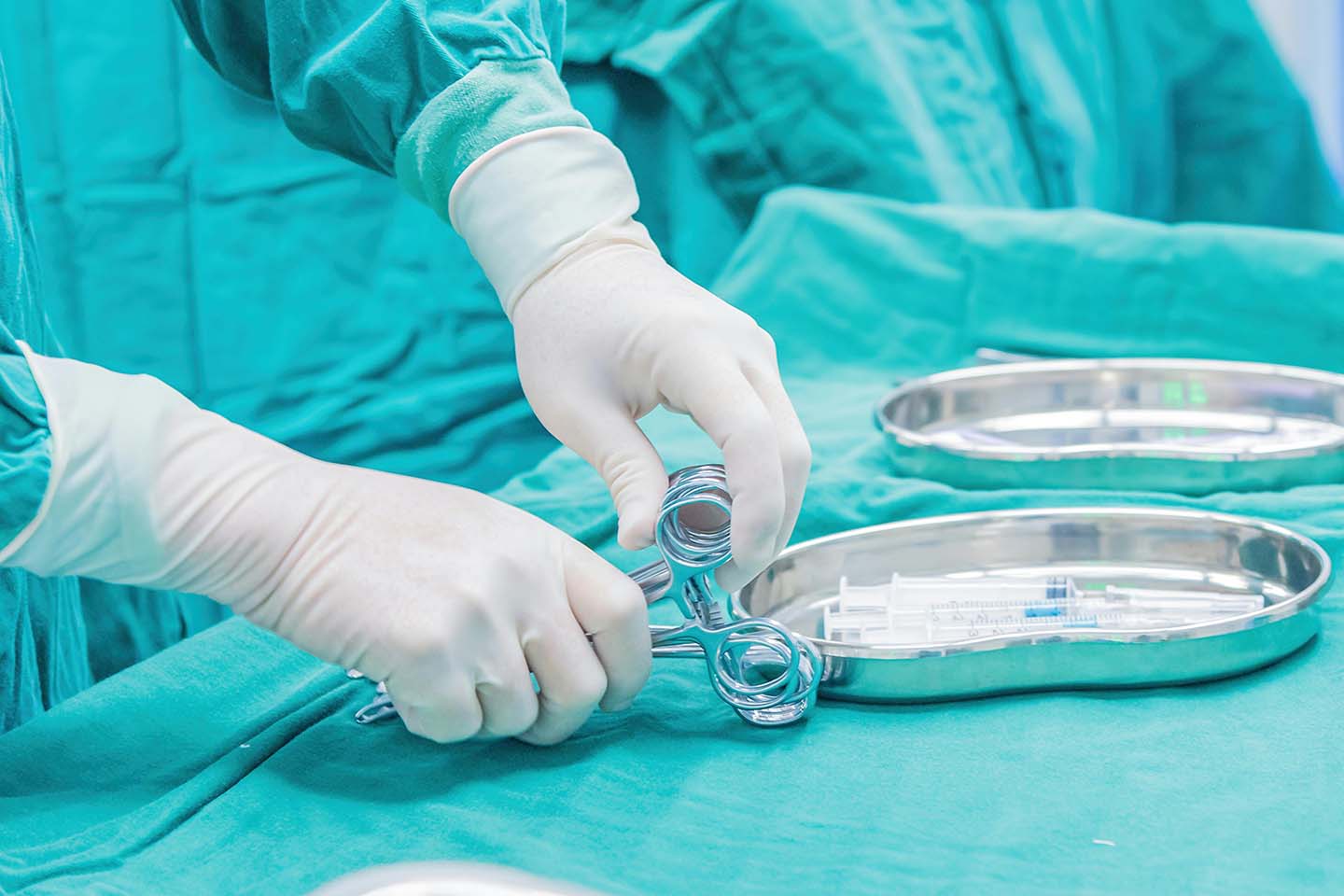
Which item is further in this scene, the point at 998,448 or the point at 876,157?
the point at 876,157

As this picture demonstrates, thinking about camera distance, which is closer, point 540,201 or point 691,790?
point 691,790

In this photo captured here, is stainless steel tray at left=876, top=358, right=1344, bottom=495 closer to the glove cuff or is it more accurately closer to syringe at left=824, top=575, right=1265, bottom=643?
syringe at left=824, top=575, right=1265, bottom=643

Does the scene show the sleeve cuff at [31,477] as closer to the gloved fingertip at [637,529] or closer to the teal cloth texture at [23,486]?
the teal cloth texture at [23,486]

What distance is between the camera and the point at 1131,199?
2.21 m

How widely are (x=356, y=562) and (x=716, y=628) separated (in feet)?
0.62

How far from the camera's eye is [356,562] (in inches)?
27.7

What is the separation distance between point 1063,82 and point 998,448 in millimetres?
1095

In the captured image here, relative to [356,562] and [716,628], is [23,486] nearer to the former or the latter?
[356,562]

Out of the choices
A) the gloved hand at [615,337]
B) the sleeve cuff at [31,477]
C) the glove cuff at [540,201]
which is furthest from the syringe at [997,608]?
the sleeve cuff at [31,477]

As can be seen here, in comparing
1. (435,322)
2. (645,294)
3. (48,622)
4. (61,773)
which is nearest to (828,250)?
(435,322)

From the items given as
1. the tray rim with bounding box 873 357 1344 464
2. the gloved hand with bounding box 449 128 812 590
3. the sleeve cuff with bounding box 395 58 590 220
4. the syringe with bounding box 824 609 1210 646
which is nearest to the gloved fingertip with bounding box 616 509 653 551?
the gloved hand with bounding box 449 128 812 590

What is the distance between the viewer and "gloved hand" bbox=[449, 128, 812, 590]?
0.74 meters

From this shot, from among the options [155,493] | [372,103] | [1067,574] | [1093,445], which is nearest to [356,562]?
[155,493]

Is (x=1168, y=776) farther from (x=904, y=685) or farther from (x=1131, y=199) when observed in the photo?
(x=1131, y=199)
